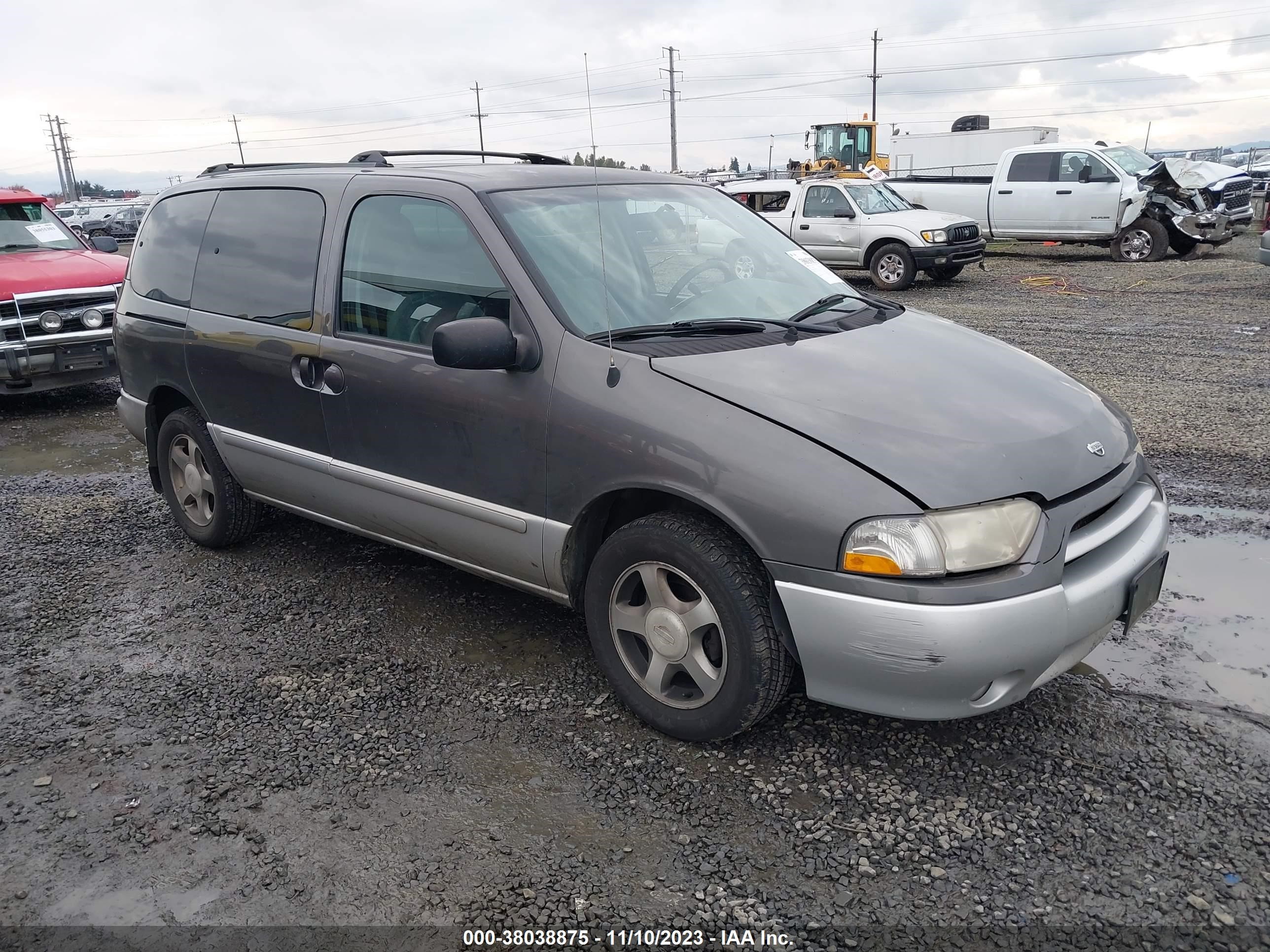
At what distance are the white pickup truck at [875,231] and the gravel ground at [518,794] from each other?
37.8 feet

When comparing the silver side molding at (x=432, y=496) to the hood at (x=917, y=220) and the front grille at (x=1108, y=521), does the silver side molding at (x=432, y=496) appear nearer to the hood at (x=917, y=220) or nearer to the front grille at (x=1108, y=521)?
the front grille at (x=1108, y=521)

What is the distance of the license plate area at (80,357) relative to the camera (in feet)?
26.3

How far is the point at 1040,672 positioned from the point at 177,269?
13.9 ft

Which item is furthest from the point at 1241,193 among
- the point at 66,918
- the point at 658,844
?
the point at 66,918

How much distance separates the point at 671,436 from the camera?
283cm

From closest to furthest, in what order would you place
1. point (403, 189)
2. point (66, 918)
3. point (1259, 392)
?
point (66, 918), point (403, 189), point (1259, 392)

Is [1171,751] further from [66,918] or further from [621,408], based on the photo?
[66,918]

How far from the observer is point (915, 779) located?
2.86m

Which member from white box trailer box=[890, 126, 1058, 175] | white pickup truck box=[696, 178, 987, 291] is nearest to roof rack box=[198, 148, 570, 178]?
white pickup truck box=[696, 178, 987, 291]

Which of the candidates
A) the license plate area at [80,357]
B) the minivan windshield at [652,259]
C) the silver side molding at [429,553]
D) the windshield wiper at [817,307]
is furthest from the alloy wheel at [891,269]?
the silver side molding at [429,553]

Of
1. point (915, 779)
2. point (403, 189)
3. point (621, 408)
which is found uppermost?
point (403, 189)

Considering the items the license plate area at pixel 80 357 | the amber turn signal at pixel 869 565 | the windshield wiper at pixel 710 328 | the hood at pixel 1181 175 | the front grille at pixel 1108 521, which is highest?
the hood at pixel 1181 175

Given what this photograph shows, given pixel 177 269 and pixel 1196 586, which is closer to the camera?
pixel 1196 586

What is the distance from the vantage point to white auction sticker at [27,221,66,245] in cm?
910
